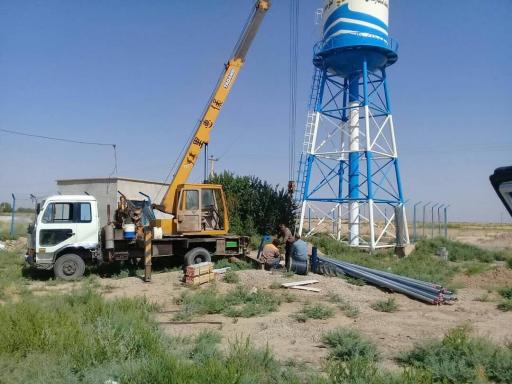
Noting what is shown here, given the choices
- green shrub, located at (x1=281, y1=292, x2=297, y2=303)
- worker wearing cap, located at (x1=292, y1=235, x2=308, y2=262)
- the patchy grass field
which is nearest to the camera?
the patchy grass field

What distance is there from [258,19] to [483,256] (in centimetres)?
1512

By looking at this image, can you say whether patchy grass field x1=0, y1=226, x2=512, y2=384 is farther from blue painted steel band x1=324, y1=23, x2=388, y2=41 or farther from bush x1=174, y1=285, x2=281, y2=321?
blue painted steel band x1=324, y1=23, x2=388, y2=41

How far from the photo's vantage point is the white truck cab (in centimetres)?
1436

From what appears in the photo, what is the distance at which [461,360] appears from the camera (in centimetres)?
639

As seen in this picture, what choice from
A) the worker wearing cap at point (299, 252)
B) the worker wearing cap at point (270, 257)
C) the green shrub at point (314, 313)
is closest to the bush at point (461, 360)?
the green shrub at point (314, 313)

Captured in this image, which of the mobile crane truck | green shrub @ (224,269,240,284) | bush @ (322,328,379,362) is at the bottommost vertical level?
bush @ (322,328,379,362)

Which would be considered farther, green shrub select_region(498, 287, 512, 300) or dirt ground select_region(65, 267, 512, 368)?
green shrub select_region(498, 287, 512, 300)

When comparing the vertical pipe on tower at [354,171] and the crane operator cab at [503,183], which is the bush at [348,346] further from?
the vertical pipe on tower at [354,171]

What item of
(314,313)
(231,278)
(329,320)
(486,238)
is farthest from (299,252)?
(486,238)

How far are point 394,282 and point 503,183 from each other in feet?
38.9

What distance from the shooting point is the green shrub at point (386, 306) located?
36.0ft

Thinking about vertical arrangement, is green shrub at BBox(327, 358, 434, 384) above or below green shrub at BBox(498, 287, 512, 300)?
above

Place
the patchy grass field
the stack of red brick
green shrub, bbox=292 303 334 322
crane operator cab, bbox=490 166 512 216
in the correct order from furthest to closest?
the stack of red brick < green shrub, bbox=292 303 334 322 < the patchy grass field < crane operator cab, bbox=490 166 512 216

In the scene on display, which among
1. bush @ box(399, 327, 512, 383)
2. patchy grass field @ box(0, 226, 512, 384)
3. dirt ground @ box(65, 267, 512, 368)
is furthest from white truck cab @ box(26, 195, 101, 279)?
bush @ box(399, 327, 512, 383)
